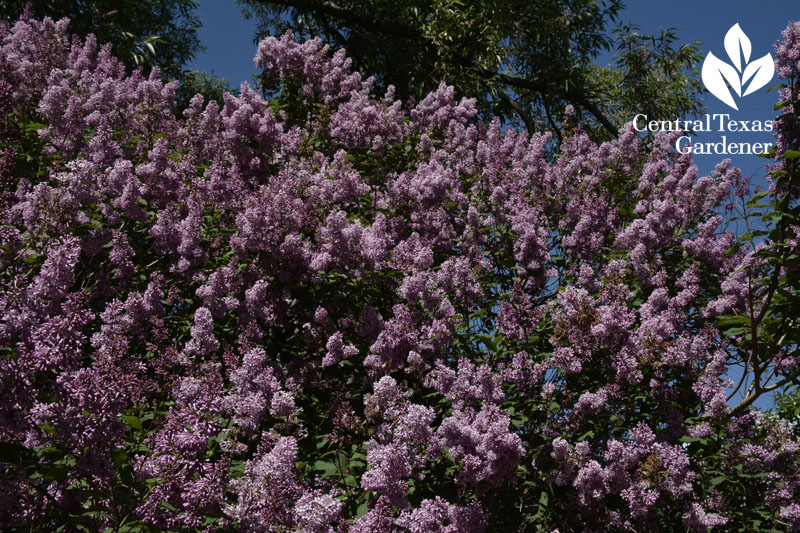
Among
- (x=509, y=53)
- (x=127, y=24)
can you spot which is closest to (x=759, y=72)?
(x=509, y=53)

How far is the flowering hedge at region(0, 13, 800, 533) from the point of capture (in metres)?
3.29

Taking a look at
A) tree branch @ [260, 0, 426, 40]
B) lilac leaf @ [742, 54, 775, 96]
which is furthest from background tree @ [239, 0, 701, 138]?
lilac leaf @ [742, 54, 775, 96]

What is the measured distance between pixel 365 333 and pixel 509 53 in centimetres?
954

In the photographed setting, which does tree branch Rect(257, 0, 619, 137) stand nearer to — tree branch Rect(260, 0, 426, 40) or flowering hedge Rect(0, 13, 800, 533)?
tree branch Rect(260, 0, 426, 40)

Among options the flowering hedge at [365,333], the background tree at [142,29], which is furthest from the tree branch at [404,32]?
the flowering hedge at [365,333]

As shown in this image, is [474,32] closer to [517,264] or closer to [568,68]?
[568,68]

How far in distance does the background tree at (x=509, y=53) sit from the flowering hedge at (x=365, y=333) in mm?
4500

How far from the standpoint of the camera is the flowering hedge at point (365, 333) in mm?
3287

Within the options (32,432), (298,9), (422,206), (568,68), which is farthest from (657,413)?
(298,9)

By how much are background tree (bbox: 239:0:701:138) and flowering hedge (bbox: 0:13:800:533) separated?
4500mm

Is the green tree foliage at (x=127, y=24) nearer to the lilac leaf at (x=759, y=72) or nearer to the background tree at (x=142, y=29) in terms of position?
the background tree at (x=142, y=29)

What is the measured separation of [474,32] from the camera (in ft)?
34.7

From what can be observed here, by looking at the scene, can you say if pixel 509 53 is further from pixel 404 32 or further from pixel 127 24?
pixel 127 24

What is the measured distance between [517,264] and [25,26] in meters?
6.18
